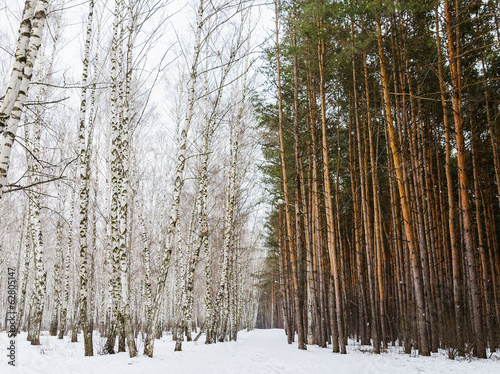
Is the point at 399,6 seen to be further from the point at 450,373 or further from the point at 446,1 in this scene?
the point at 450,373

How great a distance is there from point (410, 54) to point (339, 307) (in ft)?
27.2

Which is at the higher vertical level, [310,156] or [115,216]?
[310,156]

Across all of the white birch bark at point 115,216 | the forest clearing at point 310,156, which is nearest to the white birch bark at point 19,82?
the forest clearing at point 310,156

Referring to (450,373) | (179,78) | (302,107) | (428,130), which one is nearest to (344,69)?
(302,107)

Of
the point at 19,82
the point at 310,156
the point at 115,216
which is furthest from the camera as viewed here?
the point at 310,156

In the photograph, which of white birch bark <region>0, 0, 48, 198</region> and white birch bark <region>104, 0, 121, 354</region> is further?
white birch bark <region>104, 0, 121, 354</region>

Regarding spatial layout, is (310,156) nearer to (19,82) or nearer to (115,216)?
(115,216)

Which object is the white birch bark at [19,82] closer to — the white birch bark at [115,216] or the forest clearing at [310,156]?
the forest clearing at [310,156]

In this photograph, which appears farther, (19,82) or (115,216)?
(115,216)

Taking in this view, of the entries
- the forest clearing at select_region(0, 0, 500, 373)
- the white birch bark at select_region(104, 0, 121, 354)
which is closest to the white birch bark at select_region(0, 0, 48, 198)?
the forest clearing at select_region(0, 0, 500, 373)

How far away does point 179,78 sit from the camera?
15.5 m

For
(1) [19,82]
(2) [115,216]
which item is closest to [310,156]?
(2) [115,216]

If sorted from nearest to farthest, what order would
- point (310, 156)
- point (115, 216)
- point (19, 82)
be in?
point (19, 82) → point (115, 216) → point (310, 156)

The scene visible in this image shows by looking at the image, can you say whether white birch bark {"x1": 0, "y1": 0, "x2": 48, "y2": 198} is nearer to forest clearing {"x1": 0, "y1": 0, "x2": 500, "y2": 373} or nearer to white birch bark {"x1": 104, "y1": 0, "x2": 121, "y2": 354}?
forest clearing {"x1": 0, "y1": 0, "x2": 500, "y2": 373}
